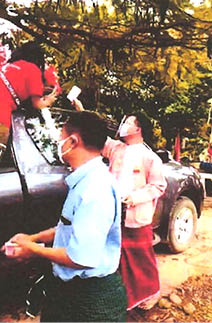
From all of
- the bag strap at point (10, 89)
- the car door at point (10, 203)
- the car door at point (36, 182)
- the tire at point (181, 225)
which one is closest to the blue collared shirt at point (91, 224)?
the car door at point (10, 203)

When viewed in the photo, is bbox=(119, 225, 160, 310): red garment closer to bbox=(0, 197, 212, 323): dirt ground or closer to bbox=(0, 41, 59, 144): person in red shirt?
bbox=(0, 197, 212, 323): dirt ground

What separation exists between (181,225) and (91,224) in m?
3.55

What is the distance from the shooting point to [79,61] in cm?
417

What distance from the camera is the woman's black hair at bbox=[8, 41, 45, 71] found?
3.71 meters

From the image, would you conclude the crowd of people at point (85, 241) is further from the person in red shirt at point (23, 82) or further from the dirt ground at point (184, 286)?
the dirt ground at point (184, 286)

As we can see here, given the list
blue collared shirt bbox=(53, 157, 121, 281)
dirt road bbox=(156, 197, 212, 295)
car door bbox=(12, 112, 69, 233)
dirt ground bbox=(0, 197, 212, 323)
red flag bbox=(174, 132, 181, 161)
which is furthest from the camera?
red flag bbox=(174, 132, 181, 161)

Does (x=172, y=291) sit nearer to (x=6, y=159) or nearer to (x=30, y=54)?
(x=6, y=159)

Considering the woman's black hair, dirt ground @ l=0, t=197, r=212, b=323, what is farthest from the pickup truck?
the woman's black hair

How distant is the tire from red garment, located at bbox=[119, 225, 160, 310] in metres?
1.26

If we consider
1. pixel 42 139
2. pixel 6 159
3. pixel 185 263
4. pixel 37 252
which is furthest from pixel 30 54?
pixel 185 263

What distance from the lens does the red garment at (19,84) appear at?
3404 millimetres

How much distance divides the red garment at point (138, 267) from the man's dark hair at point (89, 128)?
5.82 feet

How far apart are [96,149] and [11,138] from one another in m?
1.67

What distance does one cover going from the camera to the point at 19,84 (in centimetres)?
349
